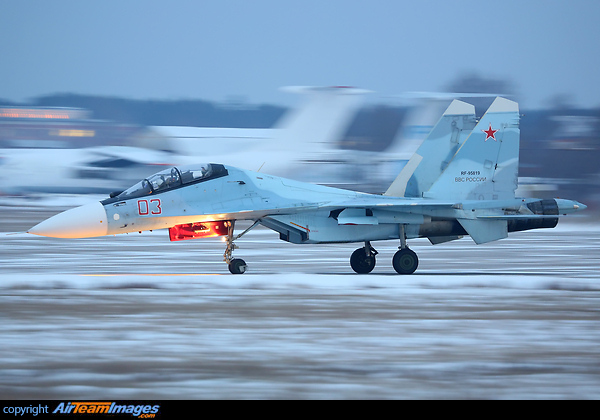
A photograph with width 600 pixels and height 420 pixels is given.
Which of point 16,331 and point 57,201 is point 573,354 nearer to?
point 16,331

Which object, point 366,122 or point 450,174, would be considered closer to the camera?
point 450,174

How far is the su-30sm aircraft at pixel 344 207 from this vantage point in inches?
541

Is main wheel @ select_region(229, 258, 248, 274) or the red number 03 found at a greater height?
the red number 03

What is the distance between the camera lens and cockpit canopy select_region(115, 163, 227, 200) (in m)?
13.8

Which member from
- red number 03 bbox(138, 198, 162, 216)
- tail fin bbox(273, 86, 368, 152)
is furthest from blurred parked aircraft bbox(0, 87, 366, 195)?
red number 03 bbox(138, 198, 162, 216)

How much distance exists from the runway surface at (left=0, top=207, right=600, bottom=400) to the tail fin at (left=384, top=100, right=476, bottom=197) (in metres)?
1.90

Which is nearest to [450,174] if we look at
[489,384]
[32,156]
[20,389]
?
[489,384]

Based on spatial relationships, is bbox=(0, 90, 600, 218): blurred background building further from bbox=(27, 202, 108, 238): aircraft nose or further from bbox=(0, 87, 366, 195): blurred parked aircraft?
bbox=(27, 202, 108, 238): aircraft nose

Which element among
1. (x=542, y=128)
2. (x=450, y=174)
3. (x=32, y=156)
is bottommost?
(x=450, y=174)

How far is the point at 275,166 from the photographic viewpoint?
38750 mm

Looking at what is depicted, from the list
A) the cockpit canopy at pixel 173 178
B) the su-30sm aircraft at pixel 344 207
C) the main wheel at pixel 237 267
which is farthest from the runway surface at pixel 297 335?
the cockpit canopy at pixel 173 178

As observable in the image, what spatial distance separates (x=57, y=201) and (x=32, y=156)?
37.4 feet

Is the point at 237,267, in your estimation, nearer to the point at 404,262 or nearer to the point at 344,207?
the point at 344,207

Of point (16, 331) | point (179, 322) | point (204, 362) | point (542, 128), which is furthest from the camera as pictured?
point (542, 128)
